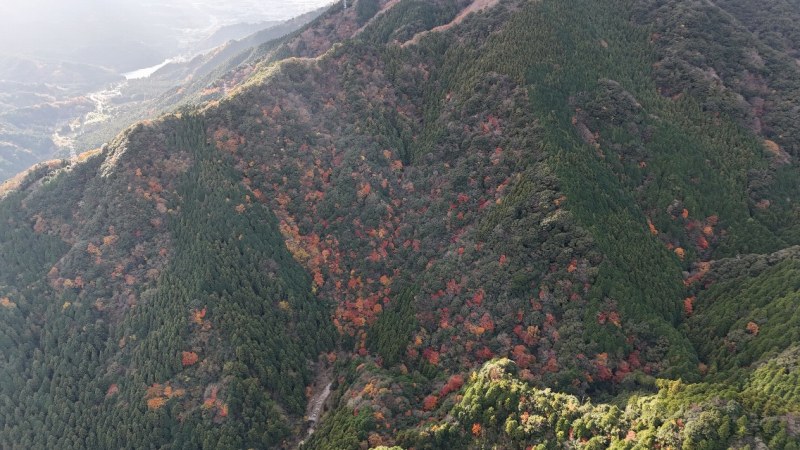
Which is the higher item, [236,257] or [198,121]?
[198,121]

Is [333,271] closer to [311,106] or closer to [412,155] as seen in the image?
[412,155]

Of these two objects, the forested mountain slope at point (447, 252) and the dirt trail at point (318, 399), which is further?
the dirt trail at point (318, 399)

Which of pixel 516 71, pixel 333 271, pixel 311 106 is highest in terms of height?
pixel 311 106

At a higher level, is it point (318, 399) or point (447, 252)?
point (447, 252)

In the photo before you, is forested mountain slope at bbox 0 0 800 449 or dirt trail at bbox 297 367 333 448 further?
dirt trail at bbox 297 367 333 448

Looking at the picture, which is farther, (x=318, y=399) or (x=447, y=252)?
(x=447, y=252)

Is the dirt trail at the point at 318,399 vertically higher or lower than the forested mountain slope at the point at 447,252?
lower

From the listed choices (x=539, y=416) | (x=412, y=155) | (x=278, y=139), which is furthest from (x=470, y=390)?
(x=278, y=139)

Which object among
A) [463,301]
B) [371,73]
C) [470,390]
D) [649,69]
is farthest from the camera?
[371,73]
